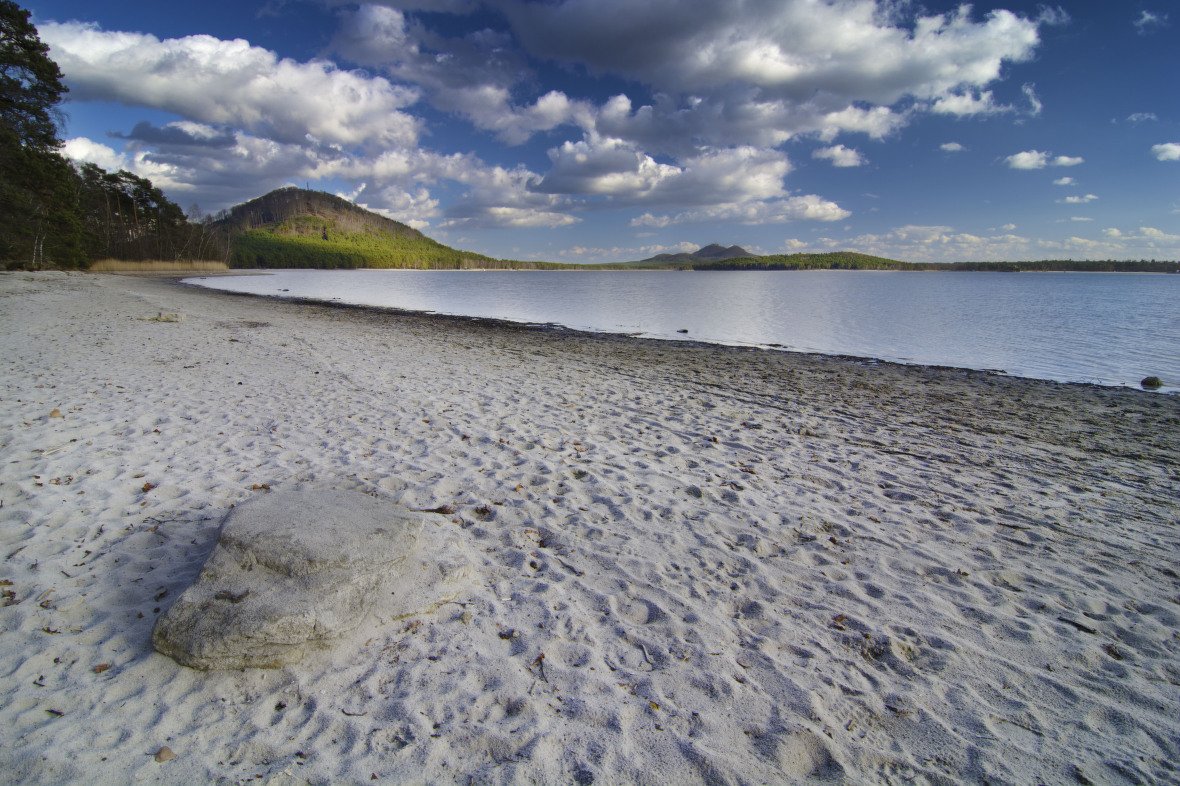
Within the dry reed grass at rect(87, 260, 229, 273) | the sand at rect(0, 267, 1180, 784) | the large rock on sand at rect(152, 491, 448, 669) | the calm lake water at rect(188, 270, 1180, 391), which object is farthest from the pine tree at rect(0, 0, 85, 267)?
the large rock on sand at rect(152, 491, 448, 669)

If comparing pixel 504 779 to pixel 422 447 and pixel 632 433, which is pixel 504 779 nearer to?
pixel 422 447

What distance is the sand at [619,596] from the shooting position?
268cm

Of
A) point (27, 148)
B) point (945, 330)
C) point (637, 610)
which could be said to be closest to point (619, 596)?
point (637, 610)

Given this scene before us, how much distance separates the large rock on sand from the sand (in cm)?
14

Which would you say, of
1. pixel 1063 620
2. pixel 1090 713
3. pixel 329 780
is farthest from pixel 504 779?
pixel 1063 620

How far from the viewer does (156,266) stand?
223 ft

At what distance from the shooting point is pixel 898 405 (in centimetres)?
1117

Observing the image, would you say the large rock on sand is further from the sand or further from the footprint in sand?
the footprint in sand

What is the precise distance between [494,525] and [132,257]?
276 feet

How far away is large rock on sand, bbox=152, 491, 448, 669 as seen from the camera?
10.2 feet

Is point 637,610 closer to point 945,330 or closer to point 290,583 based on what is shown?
point 290,583

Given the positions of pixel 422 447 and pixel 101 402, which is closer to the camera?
pixel 422 447

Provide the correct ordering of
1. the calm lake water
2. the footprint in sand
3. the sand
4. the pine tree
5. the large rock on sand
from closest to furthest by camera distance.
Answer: the sand → the large rock on sand → the footprint in sand → the calm lake water → the pine tree

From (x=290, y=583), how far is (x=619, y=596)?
7.67ft
